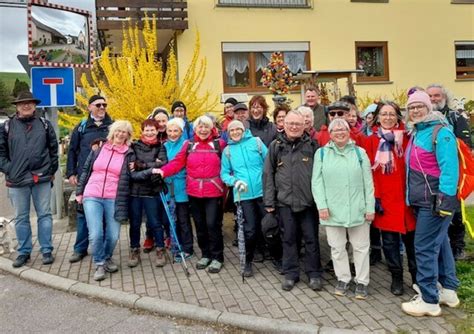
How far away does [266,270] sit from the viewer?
526 centimetres

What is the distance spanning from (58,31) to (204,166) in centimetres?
335

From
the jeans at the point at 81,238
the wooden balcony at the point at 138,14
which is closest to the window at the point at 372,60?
the wooden balcony at the point at 138,14

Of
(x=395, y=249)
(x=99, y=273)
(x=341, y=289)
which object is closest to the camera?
(x=395, y=249)

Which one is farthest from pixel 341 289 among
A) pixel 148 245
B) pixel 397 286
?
pixel 148 245

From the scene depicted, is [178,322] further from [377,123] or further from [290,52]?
[290,52]

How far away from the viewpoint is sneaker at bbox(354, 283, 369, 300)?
4.36 meters

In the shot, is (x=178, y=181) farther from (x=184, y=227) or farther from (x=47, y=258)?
(x=47, y=258)

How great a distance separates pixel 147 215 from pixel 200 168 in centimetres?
93

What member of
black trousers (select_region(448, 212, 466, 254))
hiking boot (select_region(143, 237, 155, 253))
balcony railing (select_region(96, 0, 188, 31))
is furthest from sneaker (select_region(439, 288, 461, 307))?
balcony railing (select_region(96, 0, 188, 31))

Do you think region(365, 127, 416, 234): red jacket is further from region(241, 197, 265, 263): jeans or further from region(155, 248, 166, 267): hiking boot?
region(155, 248, 166, 267): hiking boot

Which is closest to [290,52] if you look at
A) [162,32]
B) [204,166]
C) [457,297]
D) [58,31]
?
[162,32]

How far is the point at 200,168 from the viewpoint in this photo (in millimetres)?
5172

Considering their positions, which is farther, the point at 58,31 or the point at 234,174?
the point at 58,31

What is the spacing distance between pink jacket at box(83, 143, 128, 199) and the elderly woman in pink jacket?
1.81ft
